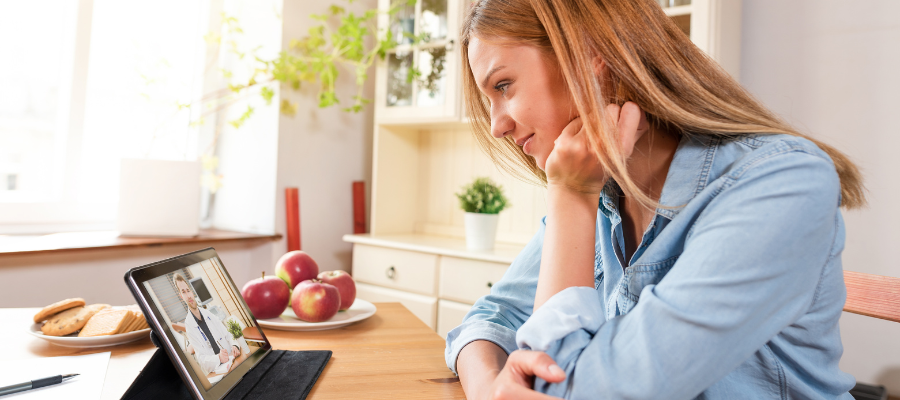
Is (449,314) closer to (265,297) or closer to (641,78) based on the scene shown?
(265,297)

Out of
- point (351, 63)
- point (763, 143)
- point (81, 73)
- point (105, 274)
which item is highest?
point (351, 63)

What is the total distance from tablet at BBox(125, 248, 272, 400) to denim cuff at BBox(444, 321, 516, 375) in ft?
0.89

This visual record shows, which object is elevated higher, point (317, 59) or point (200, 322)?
point (317, 59)

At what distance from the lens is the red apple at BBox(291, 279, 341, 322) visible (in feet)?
3.06

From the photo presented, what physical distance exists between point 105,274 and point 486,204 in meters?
1.40

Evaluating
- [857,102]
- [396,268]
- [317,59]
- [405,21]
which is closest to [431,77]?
[405,21]

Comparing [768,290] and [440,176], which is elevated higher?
[440,176]

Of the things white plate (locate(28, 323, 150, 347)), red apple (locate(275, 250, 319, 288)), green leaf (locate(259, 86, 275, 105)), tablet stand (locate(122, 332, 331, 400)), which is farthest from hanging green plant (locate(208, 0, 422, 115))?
tablet stand (locate(122, 332, 331, 400))

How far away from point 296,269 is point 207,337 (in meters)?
0.39

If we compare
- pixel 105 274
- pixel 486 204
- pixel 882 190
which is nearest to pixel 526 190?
pixel 486 204

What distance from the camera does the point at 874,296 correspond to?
84cm

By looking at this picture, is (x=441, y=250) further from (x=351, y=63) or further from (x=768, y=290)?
(x=768, y=290)

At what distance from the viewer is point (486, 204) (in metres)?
2.12

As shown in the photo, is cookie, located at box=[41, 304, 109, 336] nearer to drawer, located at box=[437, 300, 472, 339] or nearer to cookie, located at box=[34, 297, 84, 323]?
cookie, located at box=[34, 297, 84, 323]
